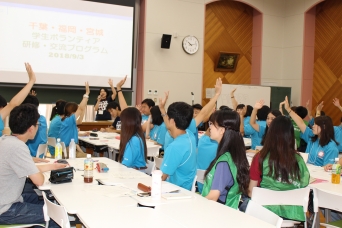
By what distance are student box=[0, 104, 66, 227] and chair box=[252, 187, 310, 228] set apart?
159cm

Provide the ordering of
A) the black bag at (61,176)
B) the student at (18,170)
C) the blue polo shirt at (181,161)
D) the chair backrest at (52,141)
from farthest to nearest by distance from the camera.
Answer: the chair backrest at (52,141)
the blue polo shirt at (181,161)
the black bag at (61,176)
the student at (18,170)

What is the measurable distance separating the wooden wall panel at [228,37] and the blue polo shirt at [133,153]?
688cm

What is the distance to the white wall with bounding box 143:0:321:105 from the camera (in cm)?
1002

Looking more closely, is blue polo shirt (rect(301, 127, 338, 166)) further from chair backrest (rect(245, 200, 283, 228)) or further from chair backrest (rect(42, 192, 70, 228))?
chair backrest (rect(42, 192, 70, 228))

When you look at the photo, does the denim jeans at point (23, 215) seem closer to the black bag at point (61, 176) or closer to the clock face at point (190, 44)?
the black bag at point (61, 176)

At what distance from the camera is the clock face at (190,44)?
1037 centimetres

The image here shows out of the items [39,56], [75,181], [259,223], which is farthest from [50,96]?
[259,223]

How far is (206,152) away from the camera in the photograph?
13.9ft

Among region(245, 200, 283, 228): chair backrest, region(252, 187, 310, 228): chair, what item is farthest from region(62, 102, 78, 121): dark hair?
region(245, 200, 283, 228): chair backrest

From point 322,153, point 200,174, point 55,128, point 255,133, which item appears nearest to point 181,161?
point 200,174

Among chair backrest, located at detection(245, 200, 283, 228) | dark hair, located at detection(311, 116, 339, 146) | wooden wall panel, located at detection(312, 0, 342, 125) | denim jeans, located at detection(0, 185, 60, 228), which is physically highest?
wooden wall panel, located at detection(312, 0, 342, 125)

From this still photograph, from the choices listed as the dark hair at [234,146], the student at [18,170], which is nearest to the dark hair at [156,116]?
the student at [18,170]

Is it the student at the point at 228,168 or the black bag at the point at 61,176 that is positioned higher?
the student at the point at 228,168

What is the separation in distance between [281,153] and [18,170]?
2035 mm
